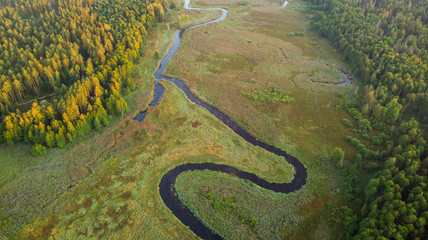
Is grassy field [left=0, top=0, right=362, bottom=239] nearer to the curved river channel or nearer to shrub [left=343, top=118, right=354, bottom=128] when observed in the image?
the curved river channel

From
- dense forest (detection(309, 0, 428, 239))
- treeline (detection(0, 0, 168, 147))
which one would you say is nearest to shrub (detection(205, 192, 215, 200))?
dense forest (detection(309, 0, 428, 239))

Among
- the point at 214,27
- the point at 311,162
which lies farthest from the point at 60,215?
the point at 214,27

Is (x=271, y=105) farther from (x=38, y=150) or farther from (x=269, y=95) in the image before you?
(x=38, y=150)

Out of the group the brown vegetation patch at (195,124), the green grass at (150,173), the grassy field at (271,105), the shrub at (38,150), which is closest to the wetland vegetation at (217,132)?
the green grass at (150,173)

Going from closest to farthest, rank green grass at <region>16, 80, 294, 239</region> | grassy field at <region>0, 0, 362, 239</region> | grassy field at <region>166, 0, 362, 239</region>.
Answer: green grass at <region>16, 80, 294, 239</region>, grassy field at <region>0, 0, 362, 239</region>, grassy field at <region>166, 0, 362, 239</region>

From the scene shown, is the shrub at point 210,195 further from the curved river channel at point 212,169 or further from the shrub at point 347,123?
the shrub at point 347,123

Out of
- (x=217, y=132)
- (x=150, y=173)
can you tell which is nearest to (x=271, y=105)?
(x=217, y=132)
